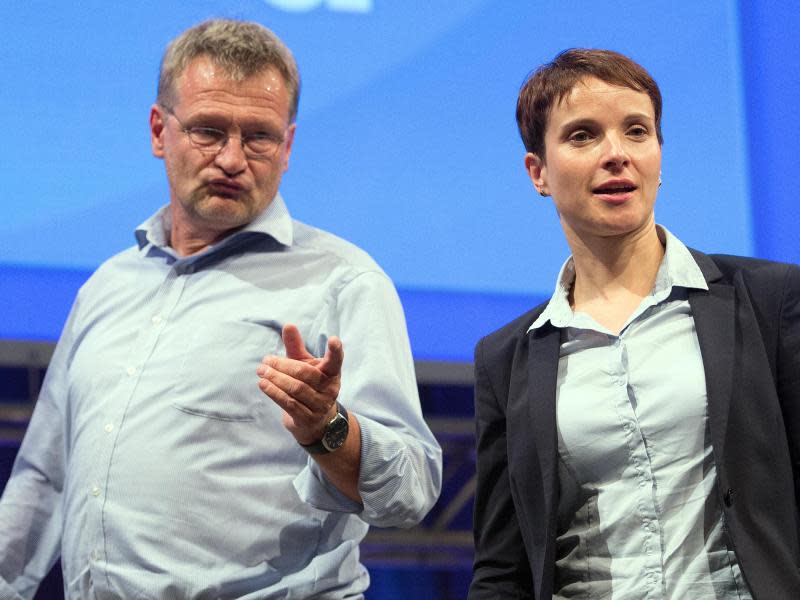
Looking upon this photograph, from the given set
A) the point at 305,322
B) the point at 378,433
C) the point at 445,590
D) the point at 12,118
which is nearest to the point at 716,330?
the point at 378,433

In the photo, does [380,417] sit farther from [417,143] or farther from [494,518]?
[417,143]

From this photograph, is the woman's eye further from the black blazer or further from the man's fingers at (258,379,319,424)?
the man's fingers at (258,379,319,424)

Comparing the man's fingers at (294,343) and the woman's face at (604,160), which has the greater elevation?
the woman's face at (604,160)

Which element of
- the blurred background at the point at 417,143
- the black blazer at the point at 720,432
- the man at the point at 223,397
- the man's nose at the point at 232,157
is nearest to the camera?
the black blazer at the point at 720,432

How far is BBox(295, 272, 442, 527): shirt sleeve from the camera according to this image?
7.07 ft

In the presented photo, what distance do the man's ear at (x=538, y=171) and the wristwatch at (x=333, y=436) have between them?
0.60 meters

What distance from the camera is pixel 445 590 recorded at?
4332mm

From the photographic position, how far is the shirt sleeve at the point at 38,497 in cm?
257

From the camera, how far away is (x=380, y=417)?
2275 mm

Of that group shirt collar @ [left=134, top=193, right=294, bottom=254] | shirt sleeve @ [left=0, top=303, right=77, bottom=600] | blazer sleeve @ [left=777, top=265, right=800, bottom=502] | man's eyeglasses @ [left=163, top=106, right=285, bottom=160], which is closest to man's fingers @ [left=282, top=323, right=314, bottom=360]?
shirt collar @ [left=134, top=193, right=294, bottom=254]

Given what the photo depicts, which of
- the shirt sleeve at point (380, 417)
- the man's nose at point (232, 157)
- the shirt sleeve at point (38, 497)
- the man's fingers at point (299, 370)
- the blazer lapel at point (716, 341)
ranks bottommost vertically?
the shirt sleeve at point (38, 497)

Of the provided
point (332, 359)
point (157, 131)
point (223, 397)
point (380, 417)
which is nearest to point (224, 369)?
point (223, 397)

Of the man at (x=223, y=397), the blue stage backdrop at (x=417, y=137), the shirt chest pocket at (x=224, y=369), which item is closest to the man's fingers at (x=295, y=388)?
the man at (x=223, y=397)

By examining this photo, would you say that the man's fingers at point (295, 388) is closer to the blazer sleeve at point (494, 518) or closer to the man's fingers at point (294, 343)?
the man's fingers at point (294, 343)
